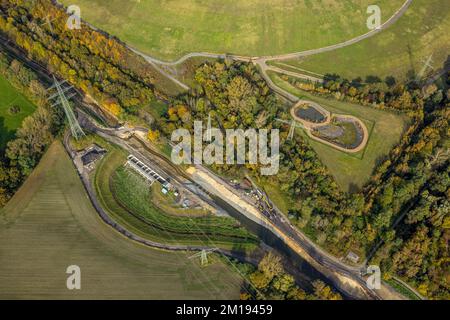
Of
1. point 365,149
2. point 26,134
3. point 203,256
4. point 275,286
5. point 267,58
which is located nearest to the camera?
point 275,286

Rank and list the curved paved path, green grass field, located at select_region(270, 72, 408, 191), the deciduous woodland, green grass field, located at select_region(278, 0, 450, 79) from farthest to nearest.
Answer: green grass field, located at select_region(278, 0, 450, 79) → the curved paved path → green grass field, located at select_region(270, 72, 408, 191) → the deciduous woodland

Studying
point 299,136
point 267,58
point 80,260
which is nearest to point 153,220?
point 80,260

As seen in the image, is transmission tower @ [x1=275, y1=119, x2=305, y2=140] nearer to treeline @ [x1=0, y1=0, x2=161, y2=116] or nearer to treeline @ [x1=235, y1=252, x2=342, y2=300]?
treeline @ [x1=235, y1=252, x2=342, y2=300]

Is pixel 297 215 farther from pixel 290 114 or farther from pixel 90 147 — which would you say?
pixel 90 147

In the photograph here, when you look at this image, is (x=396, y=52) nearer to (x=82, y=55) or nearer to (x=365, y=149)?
(x=365, y=149)

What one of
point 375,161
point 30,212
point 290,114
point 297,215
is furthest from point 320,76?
point 30,212

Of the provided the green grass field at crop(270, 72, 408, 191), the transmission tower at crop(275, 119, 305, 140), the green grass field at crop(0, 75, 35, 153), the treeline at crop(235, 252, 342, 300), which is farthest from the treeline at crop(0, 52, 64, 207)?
the green grass field at crop(270, 72, 408, 191)
